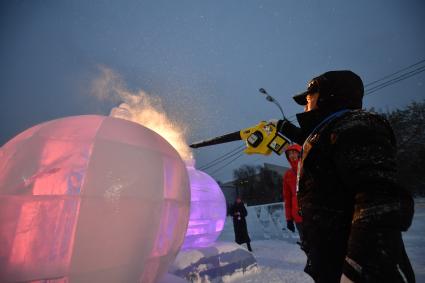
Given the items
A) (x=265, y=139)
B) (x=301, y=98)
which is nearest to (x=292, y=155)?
(x=265, y=139)

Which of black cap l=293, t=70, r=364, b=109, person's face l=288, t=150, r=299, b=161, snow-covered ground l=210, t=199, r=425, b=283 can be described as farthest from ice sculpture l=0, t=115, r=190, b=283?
snow-covered ground l=210, t=199, r=425, b=283

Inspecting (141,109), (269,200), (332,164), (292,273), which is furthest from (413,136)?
(332,164)

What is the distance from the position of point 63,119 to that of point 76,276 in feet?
4.30

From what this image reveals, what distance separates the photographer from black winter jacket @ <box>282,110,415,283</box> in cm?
96

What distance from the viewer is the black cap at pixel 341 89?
1.41 meters

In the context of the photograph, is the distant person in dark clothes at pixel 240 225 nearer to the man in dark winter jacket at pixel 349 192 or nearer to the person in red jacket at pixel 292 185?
the person in red jacket at pixel 292 185

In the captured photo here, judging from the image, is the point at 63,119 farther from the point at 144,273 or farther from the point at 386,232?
the point at 386,232

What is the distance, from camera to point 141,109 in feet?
19.1

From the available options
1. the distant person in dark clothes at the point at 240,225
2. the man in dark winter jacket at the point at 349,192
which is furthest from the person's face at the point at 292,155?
the distant person in dark clothes at the point at 240,225

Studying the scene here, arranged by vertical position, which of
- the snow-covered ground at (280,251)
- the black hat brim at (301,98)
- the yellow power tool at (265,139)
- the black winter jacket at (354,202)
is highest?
the yellow power tool at (265,139)

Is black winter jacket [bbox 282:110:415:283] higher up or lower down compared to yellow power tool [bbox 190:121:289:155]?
lower down

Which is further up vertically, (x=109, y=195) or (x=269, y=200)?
(x=269, y=200)

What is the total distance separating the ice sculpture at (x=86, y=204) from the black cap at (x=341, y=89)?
1.44 metres

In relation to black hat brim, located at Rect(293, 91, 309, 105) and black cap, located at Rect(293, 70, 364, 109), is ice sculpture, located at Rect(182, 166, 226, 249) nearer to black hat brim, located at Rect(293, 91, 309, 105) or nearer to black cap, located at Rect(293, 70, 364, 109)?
black hat brim, located at Rect(293, 91, 309, 105)
